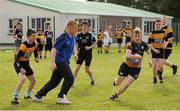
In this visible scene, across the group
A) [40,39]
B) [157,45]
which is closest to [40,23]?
[40,39]

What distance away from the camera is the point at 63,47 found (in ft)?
35.6

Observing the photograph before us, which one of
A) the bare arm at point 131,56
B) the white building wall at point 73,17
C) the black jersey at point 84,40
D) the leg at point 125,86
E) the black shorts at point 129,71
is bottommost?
the leg at point 125,86

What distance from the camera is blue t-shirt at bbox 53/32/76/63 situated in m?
10.8

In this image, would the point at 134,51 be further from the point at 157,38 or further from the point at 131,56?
the point at 157,38

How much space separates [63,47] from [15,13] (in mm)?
36632

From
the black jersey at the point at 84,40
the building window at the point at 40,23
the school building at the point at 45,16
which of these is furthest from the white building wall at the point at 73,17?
the black jersey at the point at 84,40

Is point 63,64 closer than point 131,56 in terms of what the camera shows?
Yes

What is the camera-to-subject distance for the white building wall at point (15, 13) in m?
44.8

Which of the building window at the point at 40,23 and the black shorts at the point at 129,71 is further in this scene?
the building window at the point at 40,23

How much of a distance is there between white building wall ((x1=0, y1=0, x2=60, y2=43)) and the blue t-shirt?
1297 inches

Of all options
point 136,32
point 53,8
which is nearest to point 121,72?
point 136,32

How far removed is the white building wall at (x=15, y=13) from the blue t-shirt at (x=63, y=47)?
32.9 m

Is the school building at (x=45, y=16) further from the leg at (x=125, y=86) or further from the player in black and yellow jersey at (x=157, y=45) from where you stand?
the leg at (x=125, y=86)

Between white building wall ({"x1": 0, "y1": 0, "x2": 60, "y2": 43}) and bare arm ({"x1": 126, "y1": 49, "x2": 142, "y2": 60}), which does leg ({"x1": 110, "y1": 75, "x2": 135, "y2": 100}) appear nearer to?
bare arm ({"x1": 126, "y1": 49, "x2": 142, "y2": 60})
